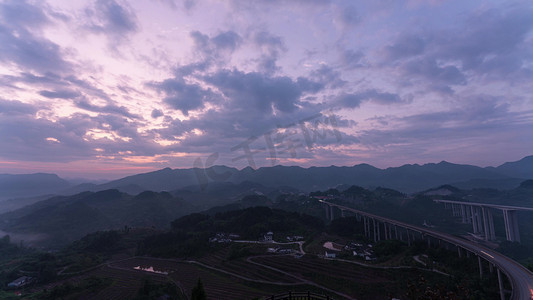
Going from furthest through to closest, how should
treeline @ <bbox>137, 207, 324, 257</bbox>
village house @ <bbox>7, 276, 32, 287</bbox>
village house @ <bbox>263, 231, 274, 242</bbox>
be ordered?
1. village house @ <bbox>263, 231, 274, 242</bbox>
2. treeline @ <bbox>137, 207, 324, 257</bbox>
3. village house @ <bbox>7, 276, 32, 287</bbox>

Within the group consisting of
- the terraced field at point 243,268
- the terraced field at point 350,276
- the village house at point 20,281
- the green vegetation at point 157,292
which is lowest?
the village house at point 20,281

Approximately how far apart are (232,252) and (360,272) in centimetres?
2301

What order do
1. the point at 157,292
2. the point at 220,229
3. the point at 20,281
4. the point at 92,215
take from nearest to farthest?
the point at 157,292
the point at 20,281
the point at 220,229
the point at 92,215

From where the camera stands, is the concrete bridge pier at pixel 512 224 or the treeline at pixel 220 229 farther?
the concrete bridge pier at pixel 512 224

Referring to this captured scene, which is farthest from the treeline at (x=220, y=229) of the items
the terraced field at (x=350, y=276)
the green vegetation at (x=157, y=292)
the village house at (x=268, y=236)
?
the terraced field at (x=350, y=276)

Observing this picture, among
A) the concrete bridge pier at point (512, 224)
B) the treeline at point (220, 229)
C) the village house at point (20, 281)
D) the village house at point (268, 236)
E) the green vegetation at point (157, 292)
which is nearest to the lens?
the green vegetation at point (157, 292)

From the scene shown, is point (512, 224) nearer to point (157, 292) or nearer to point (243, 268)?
point (243, 268)

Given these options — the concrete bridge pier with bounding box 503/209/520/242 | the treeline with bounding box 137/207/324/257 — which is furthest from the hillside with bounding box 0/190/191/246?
the concrete bridge pier with bounding box 503/209/520/242

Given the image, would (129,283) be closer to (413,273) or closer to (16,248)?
(413,273)

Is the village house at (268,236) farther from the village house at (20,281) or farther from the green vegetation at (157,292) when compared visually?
the village house at (20,281)

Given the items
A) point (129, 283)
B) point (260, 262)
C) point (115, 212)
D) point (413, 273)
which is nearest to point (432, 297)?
point (413, 273)

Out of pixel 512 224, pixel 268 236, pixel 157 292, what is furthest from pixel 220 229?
pixel 512 224

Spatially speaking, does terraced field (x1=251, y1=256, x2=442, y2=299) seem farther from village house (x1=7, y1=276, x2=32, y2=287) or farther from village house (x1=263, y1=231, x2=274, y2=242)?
village house (x1=7, y1=276, x2=32, y2=287)

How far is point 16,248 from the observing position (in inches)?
2581
